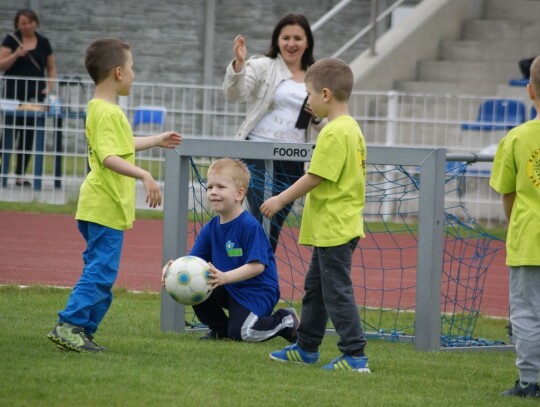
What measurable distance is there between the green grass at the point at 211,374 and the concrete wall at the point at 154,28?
52.8 feet

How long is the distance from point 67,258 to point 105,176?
5.19m

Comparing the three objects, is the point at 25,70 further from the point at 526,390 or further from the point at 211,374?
the point at 526,390

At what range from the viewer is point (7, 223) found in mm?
14062

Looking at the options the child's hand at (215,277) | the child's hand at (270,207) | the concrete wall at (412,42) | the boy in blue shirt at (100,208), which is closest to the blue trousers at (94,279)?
the boy in blue shirt at (100,208)

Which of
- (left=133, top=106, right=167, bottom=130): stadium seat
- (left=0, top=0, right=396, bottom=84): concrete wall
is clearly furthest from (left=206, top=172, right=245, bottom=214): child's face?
(left=0, top=0, right=396, bottom=84): concrete wall

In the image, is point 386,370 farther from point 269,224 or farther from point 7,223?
point 7,223

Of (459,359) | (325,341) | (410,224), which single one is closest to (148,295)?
(325,341)

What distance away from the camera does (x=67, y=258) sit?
1187 centimetres

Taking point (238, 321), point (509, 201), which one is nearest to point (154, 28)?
point (238, 321)

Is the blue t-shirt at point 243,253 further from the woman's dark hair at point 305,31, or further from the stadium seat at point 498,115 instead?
Answer: the stadium seat at point 498,115

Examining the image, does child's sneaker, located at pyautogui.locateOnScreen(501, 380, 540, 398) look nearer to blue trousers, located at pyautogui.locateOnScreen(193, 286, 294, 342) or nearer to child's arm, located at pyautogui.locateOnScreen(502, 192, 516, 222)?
child's arm, located at pyautogui.locateOnScreen(502, 192, 516, 222)

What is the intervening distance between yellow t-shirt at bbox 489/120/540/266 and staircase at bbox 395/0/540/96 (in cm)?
1254

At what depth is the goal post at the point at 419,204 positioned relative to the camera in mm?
7723

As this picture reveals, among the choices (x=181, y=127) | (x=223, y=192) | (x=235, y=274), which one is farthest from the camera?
(x=181, y=127)
